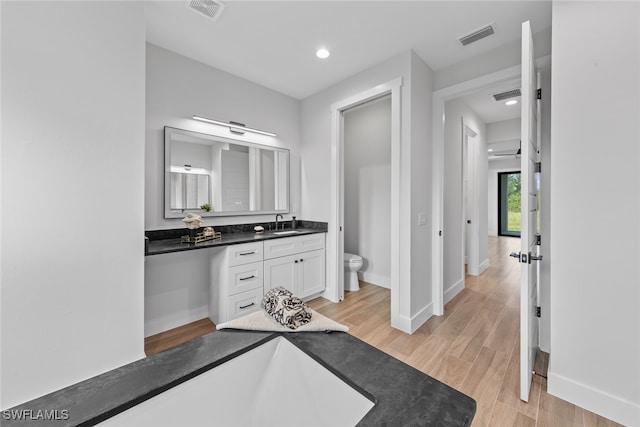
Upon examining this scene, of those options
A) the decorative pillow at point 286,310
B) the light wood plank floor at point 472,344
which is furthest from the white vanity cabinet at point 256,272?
the decorative pillow at point 286,310

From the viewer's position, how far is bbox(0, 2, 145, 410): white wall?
4.49 ft

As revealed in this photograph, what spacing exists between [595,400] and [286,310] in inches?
74.2

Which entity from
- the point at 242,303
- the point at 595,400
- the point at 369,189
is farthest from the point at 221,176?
the point at 595,400

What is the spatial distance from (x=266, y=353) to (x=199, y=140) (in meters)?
2.33

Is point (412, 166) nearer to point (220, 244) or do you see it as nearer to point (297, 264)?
point (297, 264)

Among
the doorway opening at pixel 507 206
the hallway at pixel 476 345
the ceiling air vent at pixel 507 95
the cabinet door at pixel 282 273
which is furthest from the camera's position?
the doorway opening at pixel 507 206

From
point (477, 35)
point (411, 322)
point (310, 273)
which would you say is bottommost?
point (411, 322)

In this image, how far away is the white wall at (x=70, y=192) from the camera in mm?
1369

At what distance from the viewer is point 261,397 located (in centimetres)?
97

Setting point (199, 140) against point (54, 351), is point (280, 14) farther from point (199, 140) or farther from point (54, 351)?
point (54, 351)

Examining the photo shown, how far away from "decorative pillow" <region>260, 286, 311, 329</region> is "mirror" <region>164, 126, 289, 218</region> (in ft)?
5.86

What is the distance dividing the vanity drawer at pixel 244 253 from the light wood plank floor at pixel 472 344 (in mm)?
709

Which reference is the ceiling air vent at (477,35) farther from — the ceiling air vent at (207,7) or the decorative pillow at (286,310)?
the decorative pillow at (286,310)

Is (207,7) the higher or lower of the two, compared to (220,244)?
higher
